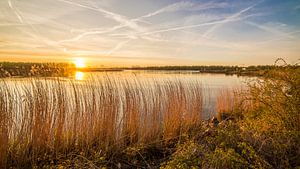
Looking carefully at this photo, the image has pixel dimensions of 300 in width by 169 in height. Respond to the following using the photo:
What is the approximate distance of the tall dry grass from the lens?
459 cm

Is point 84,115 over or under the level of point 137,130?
over

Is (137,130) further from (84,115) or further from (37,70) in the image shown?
(37,70)

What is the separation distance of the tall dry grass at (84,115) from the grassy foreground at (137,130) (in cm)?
2

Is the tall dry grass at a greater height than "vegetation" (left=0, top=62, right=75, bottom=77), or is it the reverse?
"vegetation" (left=0, top=62, right=75, bottom=77)

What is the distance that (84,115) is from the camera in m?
5.30

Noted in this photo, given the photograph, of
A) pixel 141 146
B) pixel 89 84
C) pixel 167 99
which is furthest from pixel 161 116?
pixel 89 84

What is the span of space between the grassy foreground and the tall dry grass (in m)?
0.02

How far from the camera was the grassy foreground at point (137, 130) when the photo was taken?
13.8 feet

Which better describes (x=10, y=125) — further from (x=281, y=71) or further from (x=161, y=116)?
(x=281, y=71)

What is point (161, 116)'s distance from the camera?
6586mm

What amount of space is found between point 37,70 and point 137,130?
2548mm

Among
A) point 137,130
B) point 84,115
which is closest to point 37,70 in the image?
point 84,115

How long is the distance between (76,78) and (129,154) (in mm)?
1999

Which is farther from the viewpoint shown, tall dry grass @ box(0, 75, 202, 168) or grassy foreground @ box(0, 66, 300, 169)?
tall dry grass @ box(0, 75, 202, 168)
